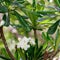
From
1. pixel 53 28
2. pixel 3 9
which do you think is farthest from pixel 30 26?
pixel 3 9

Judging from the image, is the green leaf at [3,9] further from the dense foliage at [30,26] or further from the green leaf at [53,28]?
the green leaf at [53,28]

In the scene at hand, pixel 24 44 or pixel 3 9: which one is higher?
pixel 3 9

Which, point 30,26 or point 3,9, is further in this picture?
point 30,26

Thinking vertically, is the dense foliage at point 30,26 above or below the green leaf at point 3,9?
below

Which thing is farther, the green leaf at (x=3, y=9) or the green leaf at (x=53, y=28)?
the green leaf at (x=53, y=28)

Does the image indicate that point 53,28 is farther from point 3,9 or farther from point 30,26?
point 3,9

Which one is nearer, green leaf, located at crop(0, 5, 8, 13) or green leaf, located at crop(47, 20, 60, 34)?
green leaf, located at crop(0, 5, 8, 13)

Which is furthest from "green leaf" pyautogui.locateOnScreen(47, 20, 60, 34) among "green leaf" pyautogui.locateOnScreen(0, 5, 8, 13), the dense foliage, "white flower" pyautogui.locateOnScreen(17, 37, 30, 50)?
"green leaf" pyautogui.locateOnScreen(0, 5, 8, 13)

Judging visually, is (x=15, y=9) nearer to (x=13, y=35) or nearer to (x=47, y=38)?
(x=47, y=38)

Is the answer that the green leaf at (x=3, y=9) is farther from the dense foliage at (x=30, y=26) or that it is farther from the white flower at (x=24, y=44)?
the white flower at (x=24, y=44)

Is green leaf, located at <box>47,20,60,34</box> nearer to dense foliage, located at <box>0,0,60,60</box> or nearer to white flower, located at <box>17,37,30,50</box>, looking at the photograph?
dense foliage, located at <box>0,0,60,60</box>

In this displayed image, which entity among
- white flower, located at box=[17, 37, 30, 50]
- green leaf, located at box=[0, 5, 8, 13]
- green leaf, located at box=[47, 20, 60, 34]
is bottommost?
white flower, located at box=[17, 37, 30, 50]

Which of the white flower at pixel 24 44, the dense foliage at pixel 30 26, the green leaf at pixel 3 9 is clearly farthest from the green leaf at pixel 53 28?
the green leaf at pixel 3 9

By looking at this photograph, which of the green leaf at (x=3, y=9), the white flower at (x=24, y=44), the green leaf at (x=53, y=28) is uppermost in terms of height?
the green leaf at (x=3, y=9)
